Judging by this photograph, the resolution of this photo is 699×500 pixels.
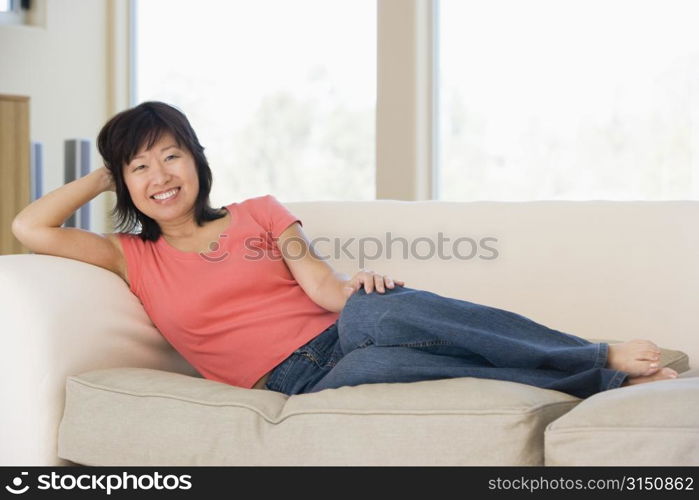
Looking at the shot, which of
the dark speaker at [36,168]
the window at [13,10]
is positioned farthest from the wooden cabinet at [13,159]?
the window at [13,10]

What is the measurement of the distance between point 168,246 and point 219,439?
0.64 m

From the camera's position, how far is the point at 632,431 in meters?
1.36

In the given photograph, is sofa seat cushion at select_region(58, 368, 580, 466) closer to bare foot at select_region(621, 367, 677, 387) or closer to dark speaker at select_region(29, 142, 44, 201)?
bare foot at select_region(621, 367, 677, 387)

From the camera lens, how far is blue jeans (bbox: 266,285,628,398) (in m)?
1.64

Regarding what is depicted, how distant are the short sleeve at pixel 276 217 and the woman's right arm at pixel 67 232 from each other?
338 millimetres

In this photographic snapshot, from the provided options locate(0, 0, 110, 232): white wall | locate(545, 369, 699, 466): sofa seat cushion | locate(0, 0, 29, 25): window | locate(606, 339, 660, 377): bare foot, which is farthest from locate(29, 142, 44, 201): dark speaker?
locate(545, 369, 699, 466): sofa seat cushion

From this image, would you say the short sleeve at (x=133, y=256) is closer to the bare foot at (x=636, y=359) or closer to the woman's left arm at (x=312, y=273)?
the woman's left arm at (x=312, y=273)

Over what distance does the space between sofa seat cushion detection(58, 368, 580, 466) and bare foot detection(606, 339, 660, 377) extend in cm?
16

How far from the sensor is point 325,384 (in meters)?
1.71

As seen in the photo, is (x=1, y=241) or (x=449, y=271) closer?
(x=449, y=271)

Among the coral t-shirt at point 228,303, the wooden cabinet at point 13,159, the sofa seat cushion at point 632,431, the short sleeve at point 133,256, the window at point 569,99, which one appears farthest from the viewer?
the wooden cabinet at point 13,159

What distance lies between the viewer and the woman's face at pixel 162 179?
2.02m
